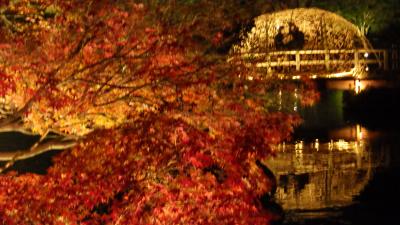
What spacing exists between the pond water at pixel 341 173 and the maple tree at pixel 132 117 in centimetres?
404

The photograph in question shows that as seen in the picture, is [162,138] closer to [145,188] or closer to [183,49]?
[145,188]

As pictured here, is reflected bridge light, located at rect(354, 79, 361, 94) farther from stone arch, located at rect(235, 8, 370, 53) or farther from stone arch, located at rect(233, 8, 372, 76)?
stone arch, located at rect(235, 8, 370, 53)

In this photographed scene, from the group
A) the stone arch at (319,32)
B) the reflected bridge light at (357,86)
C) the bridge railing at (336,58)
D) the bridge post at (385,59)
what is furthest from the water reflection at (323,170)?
the bridge post at (385,59)

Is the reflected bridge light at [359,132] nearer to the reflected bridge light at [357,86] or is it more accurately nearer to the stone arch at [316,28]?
the reflected bridge light at [357,86]

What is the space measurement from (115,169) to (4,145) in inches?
470

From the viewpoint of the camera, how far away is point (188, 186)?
646cm

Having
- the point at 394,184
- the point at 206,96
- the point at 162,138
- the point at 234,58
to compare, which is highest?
the point at 234,58

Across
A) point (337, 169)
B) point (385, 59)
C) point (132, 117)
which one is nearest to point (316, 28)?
point (385, 59)

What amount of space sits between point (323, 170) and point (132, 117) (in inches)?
320

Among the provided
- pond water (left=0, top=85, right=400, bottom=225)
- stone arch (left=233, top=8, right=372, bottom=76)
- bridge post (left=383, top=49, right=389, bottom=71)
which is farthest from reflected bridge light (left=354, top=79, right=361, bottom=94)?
bridge post (left=383, top=49, right=389, bottom=71)

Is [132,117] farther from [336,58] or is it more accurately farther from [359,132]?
[336,58]

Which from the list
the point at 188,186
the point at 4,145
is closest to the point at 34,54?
the point at 188,186

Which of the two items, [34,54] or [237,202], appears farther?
[237,202]

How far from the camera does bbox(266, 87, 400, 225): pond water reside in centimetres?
1088
